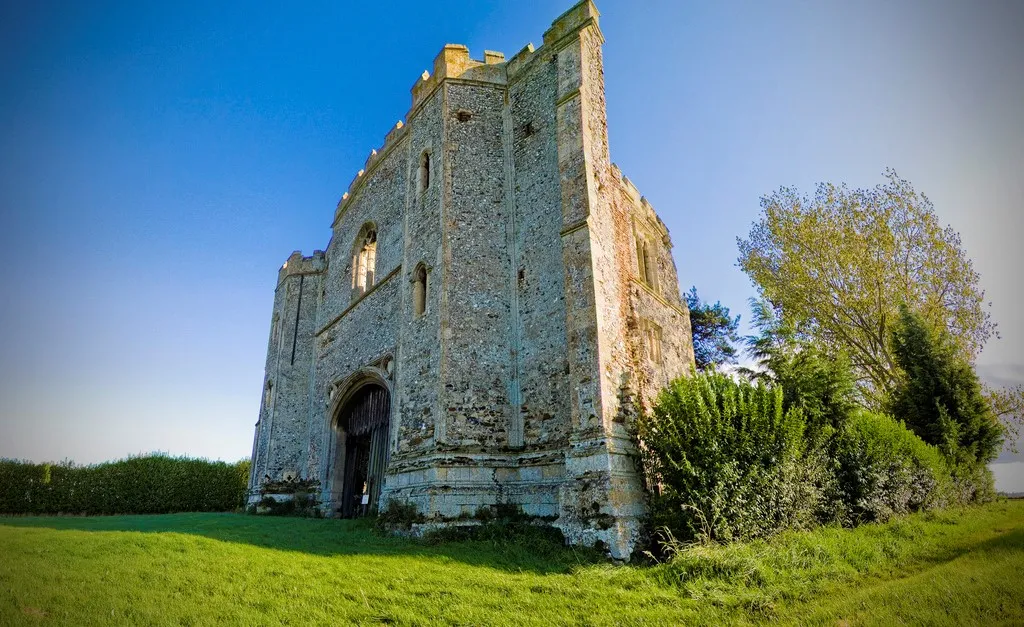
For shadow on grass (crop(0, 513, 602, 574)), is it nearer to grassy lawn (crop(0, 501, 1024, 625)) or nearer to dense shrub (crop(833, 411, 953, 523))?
grassy lawn (crop(0, 501, 1024, 625))

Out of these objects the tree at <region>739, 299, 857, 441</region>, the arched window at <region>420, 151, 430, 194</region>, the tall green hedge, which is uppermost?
the arched window at <region>420, 151, 430, 194</region>

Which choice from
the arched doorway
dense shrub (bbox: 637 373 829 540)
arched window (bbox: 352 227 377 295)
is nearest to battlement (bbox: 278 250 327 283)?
arched window (bbox: 352 227 377 295)

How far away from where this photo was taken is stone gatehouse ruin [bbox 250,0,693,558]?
889 centimetres

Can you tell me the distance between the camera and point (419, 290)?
466 inches

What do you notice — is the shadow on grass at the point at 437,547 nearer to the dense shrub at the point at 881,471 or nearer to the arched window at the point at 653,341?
the dense shrub at the point at 881,471

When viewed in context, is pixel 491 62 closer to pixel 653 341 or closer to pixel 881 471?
pixel 653 341

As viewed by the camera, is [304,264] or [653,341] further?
[304,264]

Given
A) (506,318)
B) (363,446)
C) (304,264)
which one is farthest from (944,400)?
(304,264)

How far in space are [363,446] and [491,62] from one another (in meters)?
11.1

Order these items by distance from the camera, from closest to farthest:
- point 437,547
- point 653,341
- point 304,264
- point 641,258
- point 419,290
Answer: point 437,547 → point 419,290 → point 653,341 → point 641,258 → point 304,264

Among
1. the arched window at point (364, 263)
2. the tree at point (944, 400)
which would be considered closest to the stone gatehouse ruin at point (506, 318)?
the arched window at point (364, 263)

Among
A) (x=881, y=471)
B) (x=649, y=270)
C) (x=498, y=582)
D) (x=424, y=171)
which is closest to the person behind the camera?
(x=498, y=582)

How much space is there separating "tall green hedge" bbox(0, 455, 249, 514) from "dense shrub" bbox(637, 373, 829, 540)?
73.8 feet

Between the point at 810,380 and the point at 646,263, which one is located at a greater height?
the point at 646,263
